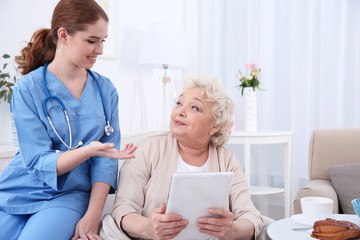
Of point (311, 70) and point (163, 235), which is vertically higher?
point (311, 70)

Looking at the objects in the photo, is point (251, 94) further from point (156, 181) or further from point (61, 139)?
point (61, 139)

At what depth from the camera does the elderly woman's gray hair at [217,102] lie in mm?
1523

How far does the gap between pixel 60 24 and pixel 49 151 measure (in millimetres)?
417

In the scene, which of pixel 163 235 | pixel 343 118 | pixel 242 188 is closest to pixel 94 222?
pixel 163 235

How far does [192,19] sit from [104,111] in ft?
7.85

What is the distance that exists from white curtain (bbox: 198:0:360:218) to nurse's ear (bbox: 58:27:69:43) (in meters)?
2.15

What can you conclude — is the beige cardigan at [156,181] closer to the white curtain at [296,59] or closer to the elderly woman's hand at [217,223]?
the elderly woman's hand at [217,223]

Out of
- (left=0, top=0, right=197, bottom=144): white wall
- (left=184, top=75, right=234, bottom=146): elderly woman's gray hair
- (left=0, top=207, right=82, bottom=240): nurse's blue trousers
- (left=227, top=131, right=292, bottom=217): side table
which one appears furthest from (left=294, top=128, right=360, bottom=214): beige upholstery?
(left=0, top=0, right=197, bottom=144): white wall

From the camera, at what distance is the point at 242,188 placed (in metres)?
1.46

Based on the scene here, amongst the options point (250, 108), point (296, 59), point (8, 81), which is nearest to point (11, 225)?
point (8, 81)

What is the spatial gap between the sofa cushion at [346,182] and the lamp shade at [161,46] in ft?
4.95

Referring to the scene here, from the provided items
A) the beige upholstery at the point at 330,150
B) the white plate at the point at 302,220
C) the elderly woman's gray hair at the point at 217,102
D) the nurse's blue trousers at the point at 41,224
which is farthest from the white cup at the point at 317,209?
the beige upholstery at the point at 330,150

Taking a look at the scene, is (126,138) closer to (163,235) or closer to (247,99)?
(163,235)

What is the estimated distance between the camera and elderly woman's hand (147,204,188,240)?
113 cm
